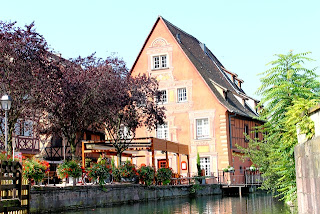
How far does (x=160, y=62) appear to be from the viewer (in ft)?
147

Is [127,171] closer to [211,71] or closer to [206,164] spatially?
[206,164]

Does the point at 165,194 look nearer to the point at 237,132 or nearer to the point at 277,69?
the point at 237,132

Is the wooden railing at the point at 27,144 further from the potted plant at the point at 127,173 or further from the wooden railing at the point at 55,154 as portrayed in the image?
the potted plant at the point at 127,173

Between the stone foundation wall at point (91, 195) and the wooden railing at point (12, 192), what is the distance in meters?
5.99

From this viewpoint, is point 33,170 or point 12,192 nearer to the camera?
point 12,192

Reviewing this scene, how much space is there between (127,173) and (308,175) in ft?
63.0

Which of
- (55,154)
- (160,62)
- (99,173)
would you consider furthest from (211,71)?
(99,173)

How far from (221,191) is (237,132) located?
6459 mm

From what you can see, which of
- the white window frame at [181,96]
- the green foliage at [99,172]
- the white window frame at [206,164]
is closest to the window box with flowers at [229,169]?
the white window frame at [206,164]

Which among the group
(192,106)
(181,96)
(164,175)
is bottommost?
(164,175)

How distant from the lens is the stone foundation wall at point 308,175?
9.06m

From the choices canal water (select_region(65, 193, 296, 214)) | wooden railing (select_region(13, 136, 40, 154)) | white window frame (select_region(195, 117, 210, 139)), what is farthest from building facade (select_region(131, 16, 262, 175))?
canal water (select_region(65, 193, 296, 214))

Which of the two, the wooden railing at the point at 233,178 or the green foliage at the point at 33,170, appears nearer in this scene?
the green foliage at the point at 33,170

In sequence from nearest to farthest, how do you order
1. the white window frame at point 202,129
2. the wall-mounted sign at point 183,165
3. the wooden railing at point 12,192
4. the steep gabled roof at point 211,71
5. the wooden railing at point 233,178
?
the wooden railing at point 12,192, the wooden railing at point 233,178, the wall-mounted sign at point 183,165, the white window frame at point 202,129, the steep gabled roof at point 211,71
